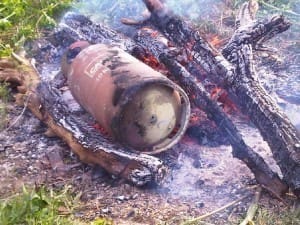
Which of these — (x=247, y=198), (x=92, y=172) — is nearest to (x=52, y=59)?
(x=92, y=172)

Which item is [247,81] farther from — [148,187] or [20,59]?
[20,59]

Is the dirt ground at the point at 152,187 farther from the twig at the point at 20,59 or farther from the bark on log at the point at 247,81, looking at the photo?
the twig at the point at 20,59

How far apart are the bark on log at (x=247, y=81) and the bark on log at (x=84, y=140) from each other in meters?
0.78

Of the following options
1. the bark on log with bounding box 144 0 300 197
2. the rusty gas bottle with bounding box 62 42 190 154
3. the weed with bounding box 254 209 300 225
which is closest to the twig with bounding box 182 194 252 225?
the weed with bounding box 254 209 300 225

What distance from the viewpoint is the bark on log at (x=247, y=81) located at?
10.9ft

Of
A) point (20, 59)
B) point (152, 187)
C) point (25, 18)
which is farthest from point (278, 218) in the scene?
point (25, 18)

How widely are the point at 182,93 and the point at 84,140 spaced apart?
0.78 metres

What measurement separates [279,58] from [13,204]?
3137 mm

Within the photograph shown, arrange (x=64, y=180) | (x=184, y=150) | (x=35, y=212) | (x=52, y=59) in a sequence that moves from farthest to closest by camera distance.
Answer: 1. (x=52, y=59)
2. (x=184, y=150)
3. (x=64, y=180)
4. (x=35, y=212)

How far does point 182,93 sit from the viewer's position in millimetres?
3676

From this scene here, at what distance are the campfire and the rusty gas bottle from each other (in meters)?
0.05

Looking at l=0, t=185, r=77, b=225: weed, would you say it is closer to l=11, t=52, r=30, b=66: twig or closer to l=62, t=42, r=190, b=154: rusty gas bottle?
l=62, t=42, r=190, b=154: rusty gas bottle

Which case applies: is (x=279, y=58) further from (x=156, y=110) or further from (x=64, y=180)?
(x=64, y=180)

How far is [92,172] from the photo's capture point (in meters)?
3.73
